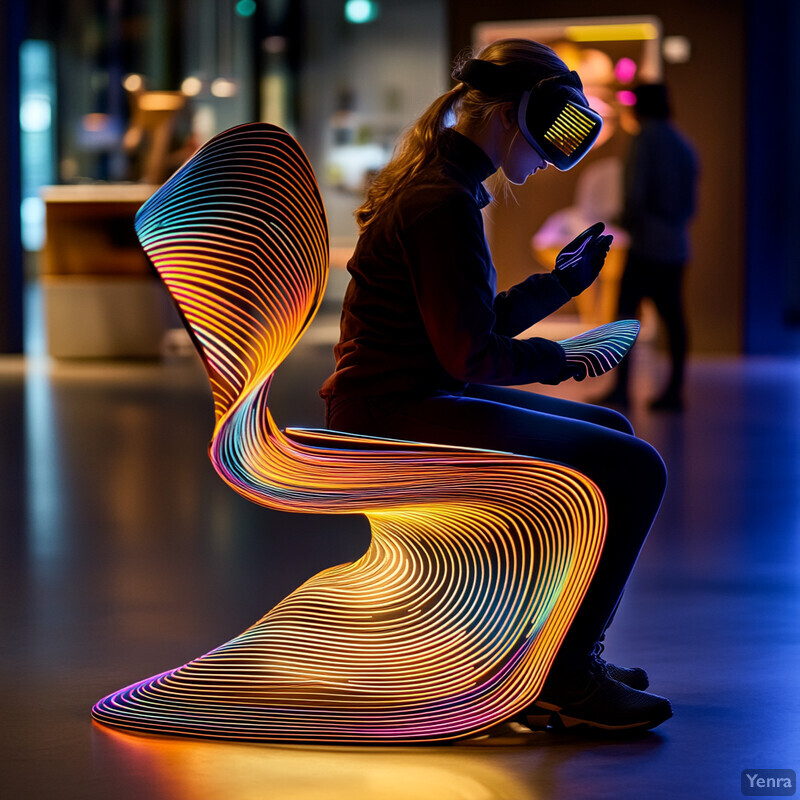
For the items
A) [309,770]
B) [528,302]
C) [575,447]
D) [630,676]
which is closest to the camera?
[309,770]

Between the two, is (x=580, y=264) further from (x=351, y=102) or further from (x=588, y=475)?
(x=351, y=102)

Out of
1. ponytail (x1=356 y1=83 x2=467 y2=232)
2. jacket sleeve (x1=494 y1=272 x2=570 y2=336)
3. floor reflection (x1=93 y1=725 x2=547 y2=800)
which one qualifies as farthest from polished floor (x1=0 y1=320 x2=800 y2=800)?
ponytail (x1=356 y1=83 x2=467 y2=232)

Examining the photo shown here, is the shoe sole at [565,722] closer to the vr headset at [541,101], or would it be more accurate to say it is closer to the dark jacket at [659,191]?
the vr headset at [541,101]

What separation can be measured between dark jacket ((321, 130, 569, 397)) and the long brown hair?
3 cm

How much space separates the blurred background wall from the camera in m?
9.65

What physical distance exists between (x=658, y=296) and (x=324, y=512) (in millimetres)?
4729

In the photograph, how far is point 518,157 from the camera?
233 cm

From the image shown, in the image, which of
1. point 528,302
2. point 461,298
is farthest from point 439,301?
point 528,302

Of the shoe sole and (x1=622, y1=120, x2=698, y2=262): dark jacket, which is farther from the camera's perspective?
(x1=622, y1=120, x2=698, y2=262): dark jacket

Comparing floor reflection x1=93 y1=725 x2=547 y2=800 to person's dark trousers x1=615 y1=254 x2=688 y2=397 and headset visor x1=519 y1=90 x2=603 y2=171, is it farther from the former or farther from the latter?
person's dark trousers x1=615 y1=254 x2=688 y2=397

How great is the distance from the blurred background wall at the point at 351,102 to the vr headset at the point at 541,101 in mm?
6987

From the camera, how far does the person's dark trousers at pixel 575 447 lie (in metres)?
2.18

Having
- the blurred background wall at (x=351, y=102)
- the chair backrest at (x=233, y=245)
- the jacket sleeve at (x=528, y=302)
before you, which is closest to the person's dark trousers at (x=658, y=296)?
the blurred background wall at (x=351, y=102)

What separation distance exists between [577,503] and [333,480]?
0.40 metres
